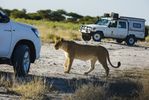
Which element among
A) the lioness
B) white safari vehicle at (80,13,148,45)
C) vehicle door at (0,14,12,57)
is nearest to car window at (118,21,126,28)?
white safari vehicle at (80,13,148,45)

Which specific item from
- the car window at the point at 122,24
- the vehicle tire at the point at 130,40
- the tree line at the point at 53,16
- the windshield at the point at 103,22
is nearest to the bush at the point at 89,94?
the windshield at the point at 103,22

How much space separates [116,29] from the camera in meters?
45.8

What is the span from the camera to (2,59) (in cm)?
1571

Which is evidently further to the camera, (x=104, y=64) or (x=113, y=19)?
(x=113, y=19)

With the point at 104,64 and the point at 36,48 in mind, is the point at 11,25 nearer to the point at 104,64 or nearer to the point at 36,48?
the point at 36,48

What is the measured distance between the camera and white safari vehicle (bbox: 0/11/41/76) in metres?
15.4

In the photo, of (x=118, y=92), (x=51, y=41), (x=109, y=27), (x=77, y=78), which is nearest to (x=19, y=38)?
(x=77, y=78)

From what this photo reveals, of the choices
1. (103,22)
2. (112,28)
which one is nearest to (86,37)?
(103,22)

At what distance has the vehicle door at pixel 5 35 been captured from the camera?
1526cm

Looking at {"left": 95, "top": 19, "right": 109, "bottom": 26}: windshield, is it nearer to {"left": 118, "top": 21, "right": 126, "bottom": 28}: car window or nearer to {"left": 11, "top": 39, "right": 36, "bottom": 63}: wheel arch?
{"left": 118, "top": 21, "right": 126, "bottom": 28}: car window

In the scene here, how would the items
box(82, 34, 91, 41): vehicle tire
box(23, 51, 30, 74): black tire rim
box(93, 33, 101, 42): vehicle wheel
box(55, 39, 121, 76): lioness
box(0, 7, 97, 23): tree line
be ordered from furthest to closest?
box(0, 7, 97, 23): tree line, box(82, 34, 91, 41): vehicle tire, box(93, 33, 101, 42): vehicle wheel, box(55, 39, 121, 76): lioness, box(23, 51, 30, 74): black tire rim

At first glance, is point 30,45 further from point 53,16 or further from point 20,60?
point 53,16

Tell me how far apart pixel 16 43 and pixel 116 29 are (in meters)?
30.3

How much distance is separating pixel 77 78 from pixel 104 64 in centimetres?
202
